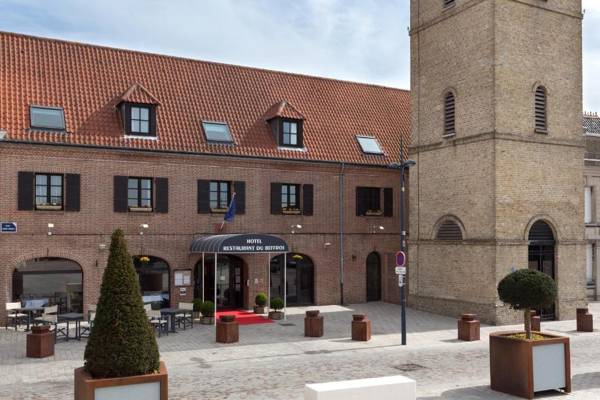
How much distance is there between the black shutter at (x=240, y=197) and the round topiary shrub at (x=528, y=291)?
14216mm

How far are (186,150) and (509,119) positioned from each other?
12.7 meters

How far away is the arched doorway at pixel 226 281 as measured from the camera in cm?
2570

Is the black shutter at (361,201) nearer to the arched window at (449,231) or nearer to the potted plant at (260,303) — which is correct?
the arched window at (449,231)

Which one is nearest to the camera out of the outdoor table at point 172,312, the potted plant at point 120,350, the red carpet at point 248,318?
the potted plant at point 120,350

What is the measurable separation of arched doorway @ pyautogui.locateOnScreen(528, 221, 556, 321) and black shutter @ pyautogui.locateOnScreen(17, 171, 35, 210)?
61.6 ft

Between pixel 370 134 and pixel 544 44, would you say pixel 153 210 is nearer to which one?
pixel 370 134

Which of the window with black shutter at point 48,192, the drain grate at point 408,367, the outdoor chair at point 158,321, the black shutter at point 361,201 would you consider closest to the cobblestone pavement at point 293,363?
the drain grate at point 408,367

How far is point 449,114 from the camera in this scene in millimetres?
25375

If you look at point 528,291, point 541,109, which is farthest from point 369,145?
point 528,291

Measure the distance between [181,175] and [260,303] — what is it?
6100 millimetres

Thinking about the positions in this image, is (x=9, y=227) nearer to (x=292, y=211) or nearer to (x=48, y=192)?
(x=48, y=192)

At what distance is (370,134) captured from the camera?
100ft

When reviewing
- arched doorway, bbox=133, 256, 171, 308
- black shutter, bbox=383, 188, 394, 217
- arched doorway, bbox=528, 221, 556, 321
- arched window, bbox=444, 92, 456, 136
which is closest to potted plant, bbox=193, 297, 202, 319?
arched doorway, bbox=133, 256, 171, 308

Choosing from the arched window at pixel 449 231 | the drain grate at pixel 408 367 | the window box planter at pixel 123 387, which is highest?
the arched window at pixel 449 231
